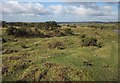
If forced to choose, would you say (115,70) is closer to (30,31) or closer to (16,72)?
(16,72)

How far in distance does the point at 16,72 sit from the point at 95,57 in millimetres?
10604

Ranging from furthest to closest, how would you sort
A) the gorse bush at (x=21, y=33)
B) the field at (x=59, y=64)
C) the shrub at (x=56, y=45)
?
1. the gorse bush at (x=21, y=33)
2. the shrub at (x=56, y=45)
3. the field at (x=59, y=64)

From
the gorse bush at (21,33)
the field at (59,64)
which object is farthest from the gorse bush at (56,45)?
the gorse bush at (21,33)

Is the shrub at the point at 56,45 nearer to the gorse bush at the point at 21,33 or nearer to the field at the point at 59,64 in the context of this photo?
the field at the point at 59,64

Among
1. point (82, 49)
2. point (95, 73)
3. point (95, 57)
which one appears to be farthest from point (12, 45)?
point (95, 73)

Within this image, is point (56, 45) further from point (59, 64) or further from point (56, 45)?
point (59, 64)

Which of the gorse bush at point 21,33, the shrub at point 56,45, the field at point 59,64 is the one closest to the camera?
the field at point 59,64

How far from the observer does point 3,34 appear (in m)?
49.1

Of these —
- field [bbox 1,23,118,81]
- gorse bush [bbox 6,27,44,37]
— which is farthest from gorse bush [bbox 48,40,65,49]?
gorse bush [bbox 6,27,44,37]

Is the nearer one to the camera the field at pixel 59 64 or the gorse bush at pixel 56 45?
the field at pixel 59 64

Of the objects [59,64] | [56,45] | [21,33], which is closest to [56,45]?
[56,45]

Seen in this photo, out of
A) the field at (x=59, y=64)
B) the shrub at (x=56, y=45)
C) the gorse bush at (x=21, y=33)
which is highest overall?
the gorse bush at (x=21, y=33)

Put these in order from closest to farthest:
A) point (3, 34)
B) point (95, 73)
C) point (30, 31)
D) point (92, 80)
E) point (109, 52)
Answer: point (92, 80) < point (95, 73) < point (109, 52) < point (3, 34) < point (30, 31)

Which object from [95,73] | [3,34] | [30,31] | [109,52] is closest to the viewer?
[95,73]
